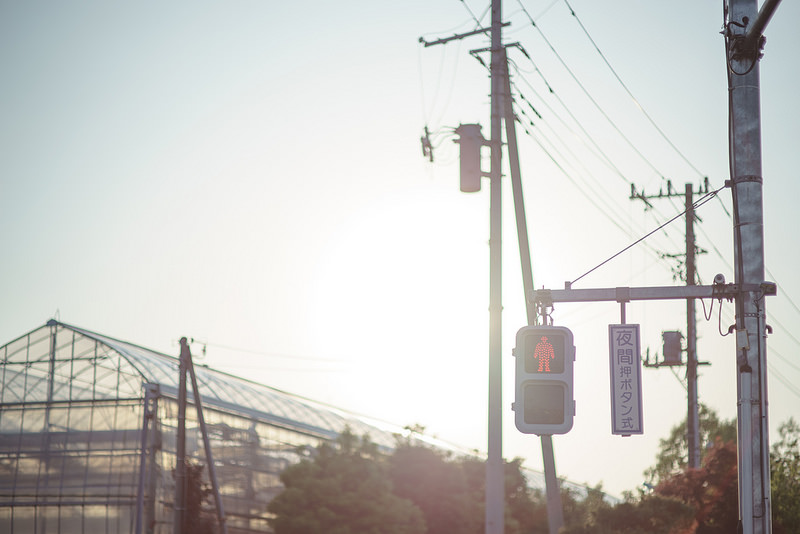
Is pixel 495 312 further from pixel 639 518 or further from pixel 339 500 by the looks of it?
pixel 339 500

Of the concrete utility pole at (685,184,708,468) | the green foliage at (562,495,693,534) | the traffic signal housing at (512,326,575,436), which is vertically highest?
the concrete utility pole at (685,184,708,468)

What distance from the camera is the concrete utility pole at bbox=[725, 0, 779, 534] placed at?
11.0 m

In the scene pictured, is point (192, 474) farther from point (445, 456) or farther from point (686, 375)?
point (686, 375)

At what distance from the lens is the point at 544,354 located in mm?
10984

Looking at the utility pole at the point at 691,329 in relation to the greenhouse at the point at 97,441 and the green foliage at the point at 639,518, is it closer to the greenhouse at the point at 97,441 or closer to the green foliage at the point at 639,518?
the green foliage at the point at 639,518

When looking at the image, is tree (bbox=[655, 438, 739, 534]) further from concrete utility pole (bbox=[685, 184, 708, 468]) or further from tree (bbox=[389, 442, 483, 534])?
tree (bbox=[389, 442, 483, 534])

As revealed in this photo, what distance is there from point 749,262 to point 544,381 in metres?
2.95

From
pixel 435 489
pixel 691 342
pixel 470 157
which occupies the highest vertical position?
pixel 470 157

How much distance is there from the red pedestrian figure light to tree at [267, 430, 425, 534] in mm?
25518

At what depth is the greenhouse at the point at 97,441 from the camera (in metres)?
38.6

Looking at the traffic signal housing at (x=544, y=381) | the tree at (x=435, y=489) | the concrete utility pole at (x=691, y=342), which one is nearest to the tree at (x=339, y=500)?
the tree at (x=435, y=489)

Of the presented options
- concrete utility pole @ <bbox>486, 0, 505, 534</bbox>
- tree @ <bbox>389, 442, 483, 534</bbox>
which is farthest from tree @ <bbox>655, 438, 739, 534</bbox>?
concrete utility pole @ <bbox>486, 0, 505, 534</bbox>

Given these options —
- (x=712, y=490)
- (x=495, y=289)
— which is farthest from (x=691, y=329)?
(x=495, y=289)

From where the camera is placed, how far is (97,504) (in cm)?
3856
